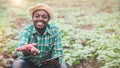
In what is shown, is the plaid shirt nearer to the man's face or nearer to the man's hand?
the man's face

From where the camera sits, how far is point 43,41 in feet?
7.88

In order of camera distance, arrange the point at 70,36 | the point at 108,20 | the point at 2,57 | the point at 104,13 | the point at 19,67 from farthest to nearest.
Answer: the point at 104,13, the point at 108,20, the point at 70,36, the point at 2,57, the point at 19,67

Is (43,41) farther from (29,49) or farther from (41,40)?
(29,49)

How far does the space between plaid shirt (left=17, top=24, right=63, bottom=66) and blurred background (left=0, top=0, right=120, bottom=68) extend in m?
0.54

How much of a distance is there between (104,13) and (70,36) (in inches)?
43.3

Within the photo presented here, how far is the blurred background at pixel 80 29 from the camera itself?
304 centimetres

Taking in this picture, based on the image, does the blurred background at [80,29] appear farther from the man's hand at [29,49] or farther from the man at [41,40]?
the man's hand at [29,49]

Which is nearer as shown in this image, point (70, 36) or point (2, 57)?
point (2, 57)

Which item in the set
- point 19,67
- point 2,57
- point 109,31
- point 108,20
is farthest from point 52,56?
point 108,20

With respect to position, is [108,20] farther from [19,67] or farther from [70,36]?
[19,67]

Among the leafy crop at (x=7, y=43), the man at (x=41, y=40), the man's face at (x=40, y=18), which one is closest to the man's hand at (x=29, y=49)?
the man at (x=41, y=40)

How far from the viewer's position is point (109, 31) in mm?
3715

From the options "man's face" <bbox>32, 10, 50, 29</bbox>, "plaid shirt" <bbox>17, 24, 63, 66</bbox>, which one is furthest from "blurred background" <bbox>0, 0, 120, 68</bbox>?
"man's face" <bbox>32, 10, 50, 29</bbox>

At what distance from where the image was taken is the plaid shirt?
2.39 meters
